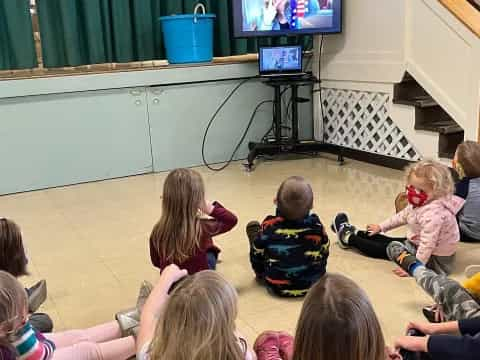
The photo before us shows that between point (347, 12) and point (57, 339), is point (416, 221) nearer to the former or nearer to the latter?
point (57, 339)

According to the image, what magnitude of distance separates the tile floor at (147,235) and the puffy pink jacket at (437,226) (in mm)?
161

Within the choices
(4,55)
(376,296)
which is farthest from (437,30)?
(4,55)

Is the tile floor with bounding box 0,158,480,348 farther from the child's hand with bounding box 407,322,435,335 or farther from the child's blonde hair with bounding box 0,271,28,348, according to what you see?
the child's blonde hair with bounding box 0,271,28,348

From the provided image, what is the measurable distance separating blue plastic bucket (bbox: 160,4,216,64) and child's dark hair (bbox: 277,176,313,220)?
278 centimetres

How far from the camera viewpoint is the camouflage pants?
5.72 feet

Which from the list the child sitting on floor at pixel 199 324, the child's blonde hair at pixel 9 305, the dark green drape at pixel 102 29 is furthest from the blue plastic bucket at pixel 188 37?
the child sitting on floor at pixel 199 324

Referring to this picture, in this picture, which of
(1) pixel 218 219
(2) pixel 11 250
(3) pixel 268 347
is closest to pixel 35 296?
(2) pixel 11 250

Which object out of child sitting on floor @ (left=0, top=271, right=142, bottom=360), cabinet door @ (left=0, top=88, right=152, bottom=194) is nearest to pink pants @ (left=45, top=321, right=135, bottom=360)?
child sitting on floor @ (left=0, top=271, right=142, bottom=360)

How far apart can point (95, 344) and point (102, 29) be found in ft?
11.4

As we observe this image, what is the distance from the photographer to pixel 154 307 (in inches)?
69.9

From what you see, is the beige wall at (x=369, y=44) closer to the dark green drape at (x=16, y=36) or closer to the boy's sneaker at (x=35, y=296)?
the dark green drape at (x=16, y=36)

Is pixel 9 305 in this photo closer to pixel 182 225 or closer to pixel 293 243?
pixel 182 225

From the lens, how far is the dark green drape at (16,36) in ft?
14.3

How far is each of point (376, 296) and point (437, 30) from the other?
93.4 inches
